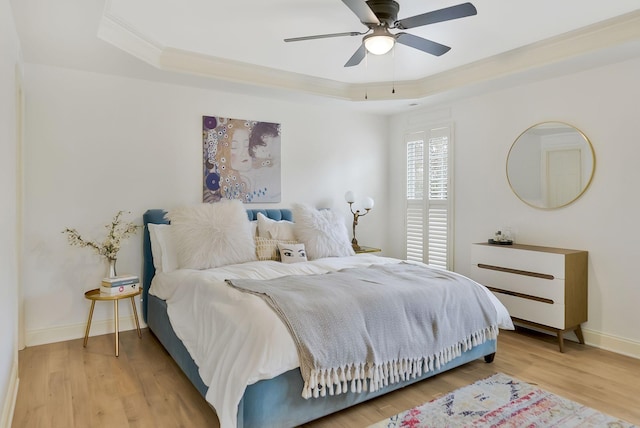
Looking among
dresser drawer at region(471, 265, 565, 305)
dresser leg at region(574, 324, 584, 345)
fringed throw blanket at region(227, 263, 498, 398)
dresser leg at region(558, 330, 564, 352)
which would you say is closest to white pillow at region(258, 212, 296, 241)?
fringed throw blanket at region(227, 263, 498, 398)

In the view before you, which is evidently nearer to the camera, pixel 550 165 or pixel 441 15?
pixel 441 15

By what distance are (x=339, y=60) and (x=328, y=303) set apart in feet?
8.39

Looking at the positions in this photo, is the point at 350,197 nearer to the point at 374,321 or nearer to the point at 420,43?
the point at 420,43

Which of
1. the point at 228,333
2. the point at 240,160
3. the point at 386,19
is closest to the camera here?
the point at 228,333

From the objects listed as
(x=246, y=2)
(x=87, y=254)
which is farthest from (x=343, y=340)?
(x=87, y=254)

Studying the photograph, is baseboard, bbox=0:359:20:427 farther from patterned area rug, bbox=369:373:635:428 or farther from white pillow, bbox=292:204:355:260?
white pillow, bbox=292:204:355:260

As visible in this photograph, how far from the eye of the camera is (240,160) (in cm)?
438

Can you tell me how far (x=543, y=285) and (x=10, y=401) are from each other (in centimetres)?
401

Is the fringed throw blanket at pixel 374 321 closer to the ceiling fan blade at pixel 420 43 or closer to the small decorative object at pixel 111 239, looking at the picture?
the small decorative object at pixel 111 239

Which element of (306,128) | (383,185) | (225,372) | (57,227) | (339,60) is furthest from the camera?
(383,185)

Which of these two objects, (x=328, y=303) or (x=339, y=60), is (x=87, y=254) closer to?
(x=328, y=303)

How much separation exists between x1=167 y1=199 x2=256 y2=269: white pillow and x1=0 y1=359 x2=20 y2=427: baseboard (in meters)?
1.32

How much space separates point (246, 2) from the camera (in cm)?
270

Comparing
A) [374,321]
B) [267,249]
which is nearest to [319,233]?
[267,249]
